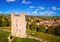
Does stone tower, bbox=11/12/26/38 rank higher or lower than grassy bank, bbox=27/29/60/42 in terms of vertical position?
higher

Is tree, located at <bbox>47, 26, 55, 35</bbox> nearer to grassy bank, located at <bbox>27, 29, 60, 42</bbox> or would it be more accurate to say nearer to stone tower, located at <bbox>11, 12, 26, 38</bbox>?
grassy bank, located at <bbox>27, 29, 60, 42</bbox>

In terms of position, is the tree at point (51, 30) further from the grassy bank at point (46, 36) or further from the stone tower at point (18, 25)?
the stone tower at point (18, 25)

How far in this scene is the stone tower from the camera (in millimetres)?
5316

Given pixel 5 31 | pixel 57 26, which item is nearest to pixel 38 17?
pixel 57 26

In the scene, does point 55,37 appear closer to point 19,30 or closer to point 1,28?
point 19,30

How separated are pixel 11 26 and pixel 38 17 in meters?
0.72

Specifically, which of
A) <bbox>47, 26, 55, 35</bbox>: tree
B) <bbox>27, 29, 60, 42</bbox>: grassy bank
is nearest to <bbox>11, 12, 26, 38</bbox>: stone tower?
<bbox>27, 29, 60, 42</bbox>: grassy bank

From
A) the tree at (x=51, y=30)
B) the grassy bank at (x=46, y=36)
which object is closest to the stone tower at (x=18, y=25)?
the grassy bank at (x=46, y=36)

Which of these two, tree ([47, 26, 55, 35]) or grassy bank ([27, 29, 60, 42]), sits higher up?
tree ([47, 26, 55, 35])

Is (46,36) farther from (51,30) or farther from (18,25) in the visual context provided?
(18,25)

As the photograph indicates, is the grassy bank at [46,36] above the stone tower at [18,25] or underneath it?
underneath

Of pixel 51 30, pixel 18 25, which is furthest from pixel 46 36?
pixel 18 25

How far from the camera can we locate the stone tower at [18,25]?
5.32 metres

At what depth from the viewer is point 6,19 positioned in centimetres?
546
